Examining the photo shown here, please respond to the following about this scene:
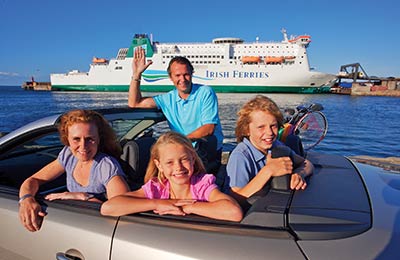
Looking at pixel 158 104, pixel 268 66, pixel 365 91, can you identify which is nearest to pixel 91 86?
pixel 268 66

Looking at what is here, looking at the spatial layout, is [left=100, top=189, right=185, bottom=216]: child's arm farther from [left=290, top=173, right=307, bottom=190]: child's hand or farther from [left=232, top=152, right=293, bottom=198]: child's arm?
[left=290, top=173, right=307, bottom=190]: child's hand

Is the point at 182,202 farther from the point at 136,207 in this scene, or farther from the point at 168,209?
the point at 136,207

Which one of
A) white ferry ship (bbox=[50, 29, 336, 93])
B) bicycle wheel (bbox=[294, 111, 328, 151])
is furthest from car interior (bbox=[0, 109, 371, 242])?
white ferry ship (bbox=[50, 29, 336, 93])

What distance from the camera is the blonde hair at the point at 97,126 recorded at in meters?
1.90

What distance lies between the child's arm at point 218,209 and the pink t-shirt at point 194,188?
0.14 metres

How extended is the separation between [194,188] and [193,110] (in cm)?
148

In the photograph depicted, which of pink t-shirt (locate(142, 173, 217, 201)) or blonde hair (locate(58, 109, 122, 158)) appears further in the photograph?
blonde hair (locate(58, 109, 122, 158))

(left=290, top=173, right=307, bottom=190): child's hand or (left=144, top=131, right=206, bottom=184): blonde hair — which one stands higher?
(left=144, top=131, right=206, bottom=184): blonde hair

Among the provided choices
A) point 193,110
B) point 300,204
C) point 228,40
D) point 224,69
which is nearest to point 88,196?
point 300,204

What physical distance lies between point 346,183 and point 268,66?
50.3m

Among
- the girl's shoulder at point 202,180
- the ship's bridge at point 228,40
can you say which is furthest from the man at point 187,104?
the ship's bridge at point 228,40

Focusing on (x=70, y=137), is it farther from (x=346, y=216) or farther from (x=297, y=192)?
(x=346, y=216)

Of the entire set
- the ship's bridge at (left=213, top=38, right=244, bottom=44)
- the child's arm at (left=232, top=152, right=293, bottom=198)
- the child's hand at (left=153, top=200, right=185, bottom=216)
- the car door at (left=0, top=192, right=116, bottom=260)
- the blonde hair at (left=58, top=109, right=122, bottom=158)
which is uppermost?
the ship's bridge at (left=213, top=38, right=244, bottom=44)

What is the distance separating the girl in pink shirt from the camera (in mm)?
1402
